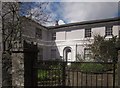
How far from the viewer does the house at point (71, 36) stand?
20.1m

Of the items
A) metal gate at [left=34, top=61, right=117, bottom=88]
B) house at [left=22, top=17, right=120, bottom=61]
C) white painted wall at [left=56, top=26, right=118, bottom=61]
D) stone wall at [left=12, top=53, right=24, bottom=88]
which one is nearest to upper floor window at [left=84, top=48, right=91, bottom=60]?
house at [left=22, top=17, right=120, bottom=61]

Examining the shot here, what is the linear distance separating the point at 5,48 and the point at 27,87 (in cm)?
138

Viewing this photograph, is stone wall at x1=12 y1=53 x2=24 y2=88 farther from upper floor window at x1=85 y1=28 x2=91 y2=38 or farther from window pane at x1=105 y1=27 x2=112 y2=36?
upper floor window at x1=85 y1=28 x2=91 y2=38

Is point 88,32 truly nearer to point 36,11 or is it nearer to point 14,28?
point 36,11

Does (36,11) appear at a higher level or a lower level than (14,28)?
higher

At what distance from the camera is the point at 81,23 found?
21.4 m

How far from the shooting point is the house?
792 inches

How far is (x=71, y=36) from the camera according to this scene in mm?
22266

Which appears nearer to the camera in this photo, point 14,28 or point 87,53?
point 14,28

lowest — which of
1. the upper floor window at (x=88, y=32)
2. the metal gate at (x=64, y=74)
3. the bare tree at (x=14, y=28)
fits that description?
the metal gate at (x=64, y=74)

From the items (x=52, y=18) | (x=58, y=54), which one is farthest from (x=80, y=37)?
(x=52, y=18)

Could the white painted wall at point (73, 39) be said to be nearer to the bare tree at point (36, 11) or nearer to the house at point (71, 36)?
the house at point (71, 36)

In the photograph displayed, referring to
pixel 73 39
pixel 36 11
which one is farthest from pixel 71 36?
pixel 36 11

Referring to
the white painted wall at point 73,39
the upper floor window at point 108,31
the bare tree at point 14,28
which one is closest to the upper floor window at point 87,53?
the white painted wall at point 73,39
